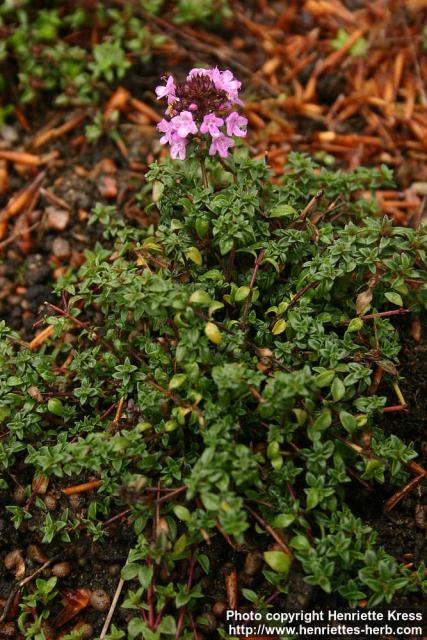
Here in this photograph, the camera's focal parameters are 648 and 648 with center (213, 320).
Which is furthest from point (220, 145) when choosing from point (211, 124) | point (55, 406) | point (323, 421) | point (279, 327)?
point (55, 406)

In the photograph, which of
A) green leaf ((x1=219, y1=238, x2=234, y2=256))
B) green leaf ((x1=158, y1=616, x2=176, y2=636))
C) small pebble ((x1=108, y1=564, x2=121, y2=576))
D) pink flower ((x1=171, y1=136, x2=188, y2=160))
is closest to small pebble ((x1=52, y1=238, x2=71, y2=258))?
pink flower ((x1=171, y1=136, x2=188, y2=160))

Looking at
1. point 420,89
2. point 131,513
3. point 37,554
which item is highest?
point 420,89

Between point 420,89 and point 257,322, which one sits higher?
point 420,89

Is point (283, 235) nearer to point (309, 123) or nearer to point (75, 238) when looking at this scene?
point (75, 238)

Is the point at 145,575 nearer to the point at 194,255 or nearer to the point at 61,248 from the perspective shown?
the point at 194,255

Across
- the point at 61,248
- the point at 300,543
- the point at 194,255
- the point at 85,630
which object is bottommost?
the point at 85,630

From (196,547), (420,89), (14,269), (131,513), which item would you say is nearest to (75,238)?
(14,269)

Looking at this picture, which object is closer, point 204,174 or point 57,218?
point 204,174

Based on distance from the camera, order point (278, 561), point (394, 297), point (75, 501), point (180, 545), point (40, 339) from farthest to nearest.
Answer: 1. point (40, 339)
2. point (75, 501)
3. point (394, 297)
4. point (180, 545)
5. point (278, 561)
